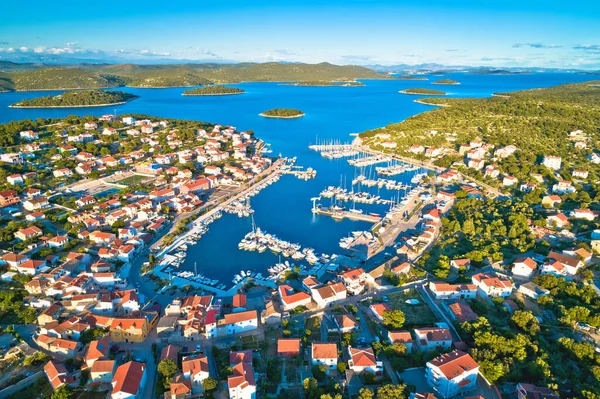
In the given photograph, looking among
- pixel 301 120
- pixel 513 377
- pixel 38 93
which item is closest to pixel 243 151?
pixel 301 120

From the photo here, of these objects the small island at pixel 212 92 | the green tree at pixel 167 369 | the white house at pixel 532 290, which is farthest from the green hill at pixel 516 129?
the small island at pixel 212 92

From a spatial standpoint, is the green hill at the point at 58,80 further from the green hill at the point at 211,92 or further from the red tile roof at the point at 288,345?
the red tile roof at the point at 288,345

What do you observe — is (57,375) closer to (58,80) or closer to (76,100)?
(76,100)

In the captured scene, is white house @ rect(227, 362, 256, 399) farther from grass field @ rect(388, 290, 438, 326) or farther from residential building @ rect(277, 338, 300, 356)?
grass field @ rect(388, 290, 438, 326)

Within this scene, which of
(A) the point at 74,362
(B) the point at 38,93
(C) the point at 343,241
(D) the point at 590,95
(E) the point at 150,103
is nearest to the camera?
(A) the point at 74,362

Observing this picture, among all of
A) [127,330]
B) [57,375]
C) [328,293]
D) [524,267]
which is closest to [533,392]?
[328,293]

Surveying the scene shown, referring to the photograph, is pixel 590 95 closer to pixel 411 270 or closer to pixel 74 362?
pixel 411 270

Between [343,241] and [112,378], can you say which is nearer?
[112,378]

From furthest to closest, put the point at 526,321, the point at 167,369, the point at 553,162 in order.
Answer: the point at 553,162
the point at 526,321
the point at 167,369
